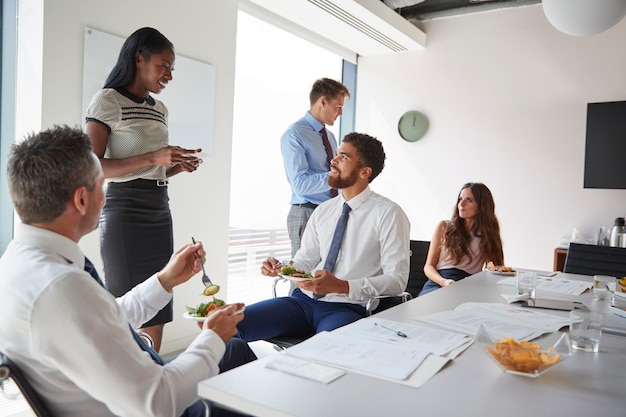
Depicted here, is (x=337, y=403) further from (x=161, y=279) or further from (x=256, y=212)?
(x=256, y=212)

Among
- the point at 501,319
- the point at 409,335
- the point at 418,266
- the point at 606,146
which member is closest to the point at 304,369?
the point at 409,335

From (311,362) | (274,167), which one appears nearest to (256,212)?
(274,167)

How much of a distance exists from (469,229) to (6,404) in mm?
2985

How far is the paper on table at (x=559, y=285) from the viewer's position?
7.80ft

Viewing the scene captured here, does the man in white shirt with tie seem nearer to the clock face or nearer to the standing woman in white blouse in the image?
the standing woman in white blouse

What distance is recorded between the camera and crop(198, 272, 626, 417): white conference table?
0.95m

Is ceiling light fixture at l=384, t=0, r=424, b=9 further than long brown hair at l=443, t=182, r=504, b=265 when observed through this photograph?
Yes

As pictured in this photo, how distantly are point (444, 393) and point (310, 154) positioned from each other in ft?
8.67

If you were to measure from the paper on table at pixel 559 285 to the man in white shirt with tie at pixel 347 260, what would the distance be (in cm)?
58

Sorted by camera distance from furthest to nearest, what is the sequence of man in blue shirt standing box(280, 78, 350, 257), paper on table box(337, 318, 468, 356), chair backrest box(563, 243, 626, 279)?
man in blue shirt standing box(280, 78, 350, 257) → chair backrest box(563, 243, 626, 279) → paper on table box(337, 318, 468, 356)

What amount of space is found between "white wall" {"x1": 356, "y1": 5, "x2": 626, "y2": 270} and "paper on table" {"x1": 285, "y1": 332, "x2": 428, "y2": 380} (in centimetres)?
429

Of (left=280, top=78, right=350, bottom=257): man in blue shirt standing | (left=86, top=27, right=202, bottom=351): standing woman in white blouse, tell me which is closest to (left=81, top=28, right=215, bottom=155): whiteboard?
(left=280, top=78, right=350, bottom=257): man in blue shirt standing

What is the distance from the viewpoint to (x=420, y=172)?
19.1ft

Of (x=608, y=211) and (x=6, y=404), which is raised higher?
(x=608, y=211)
